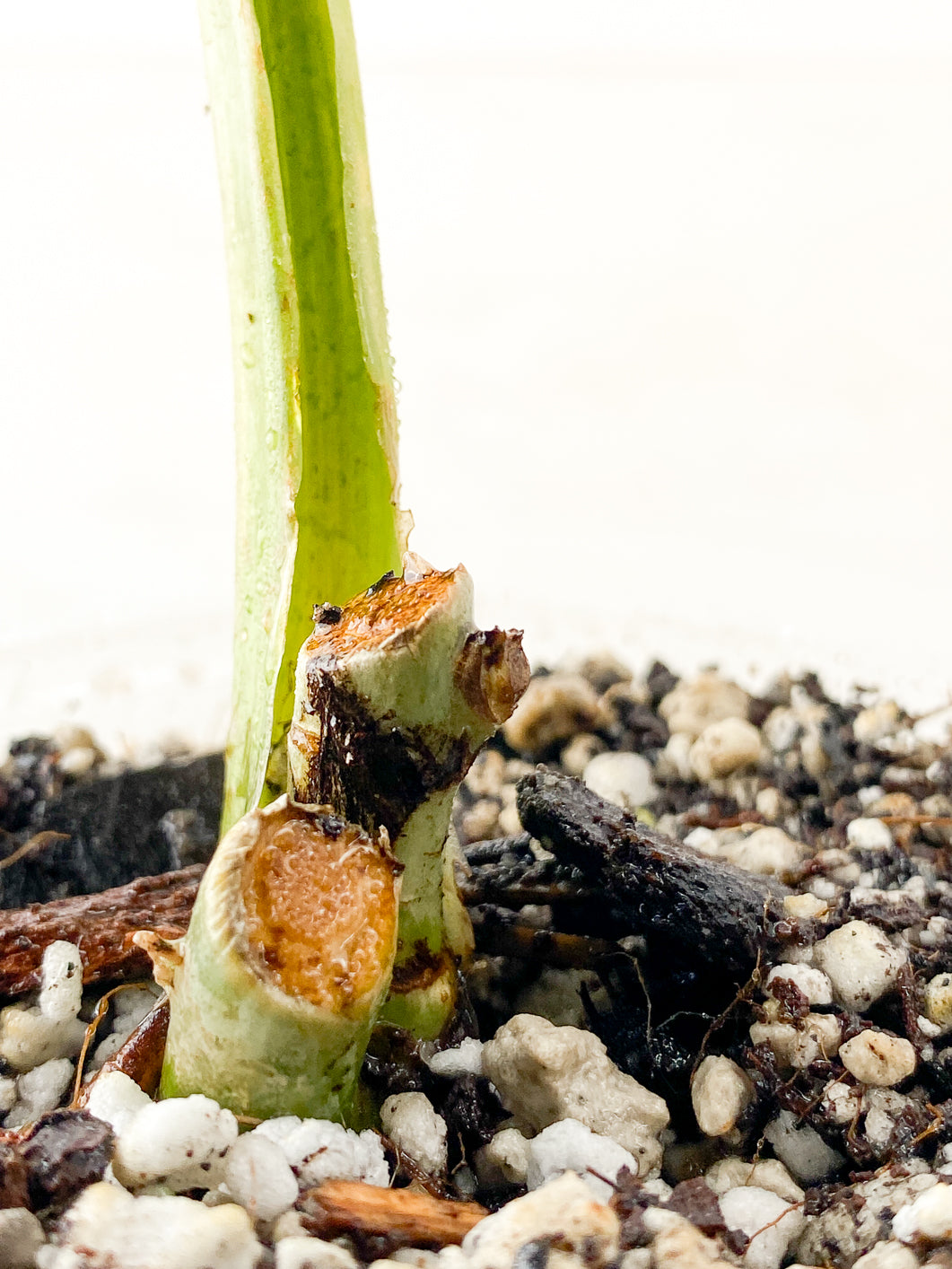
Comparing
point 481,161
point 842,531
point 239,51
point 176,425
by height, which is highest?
point 481,161

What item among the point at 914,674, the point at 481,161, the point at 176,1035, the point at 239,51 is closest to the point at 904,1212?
the point at 176,1035

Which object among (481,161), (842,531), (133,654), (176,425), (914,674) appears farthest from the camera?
(481,161)

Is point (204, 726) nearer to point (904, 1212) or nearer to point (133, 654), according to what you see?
point (133, 654)

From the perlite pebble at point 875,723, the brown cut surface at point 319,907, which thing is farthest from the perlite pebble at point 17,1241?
the perlite pebble at point 875,723

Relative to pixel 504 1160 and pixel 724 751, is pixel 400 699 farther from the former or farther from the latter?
pixel 724 751

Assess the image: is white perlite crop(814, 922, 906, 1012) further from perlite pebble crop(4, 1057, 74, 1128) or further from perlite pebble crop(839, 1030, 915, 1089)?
perlite pebble crop(4, 1057, 74, 1128)

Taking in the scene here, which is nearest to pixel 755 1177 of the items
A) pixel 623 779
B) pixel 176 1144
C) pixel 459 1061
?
pixel 459 1061
